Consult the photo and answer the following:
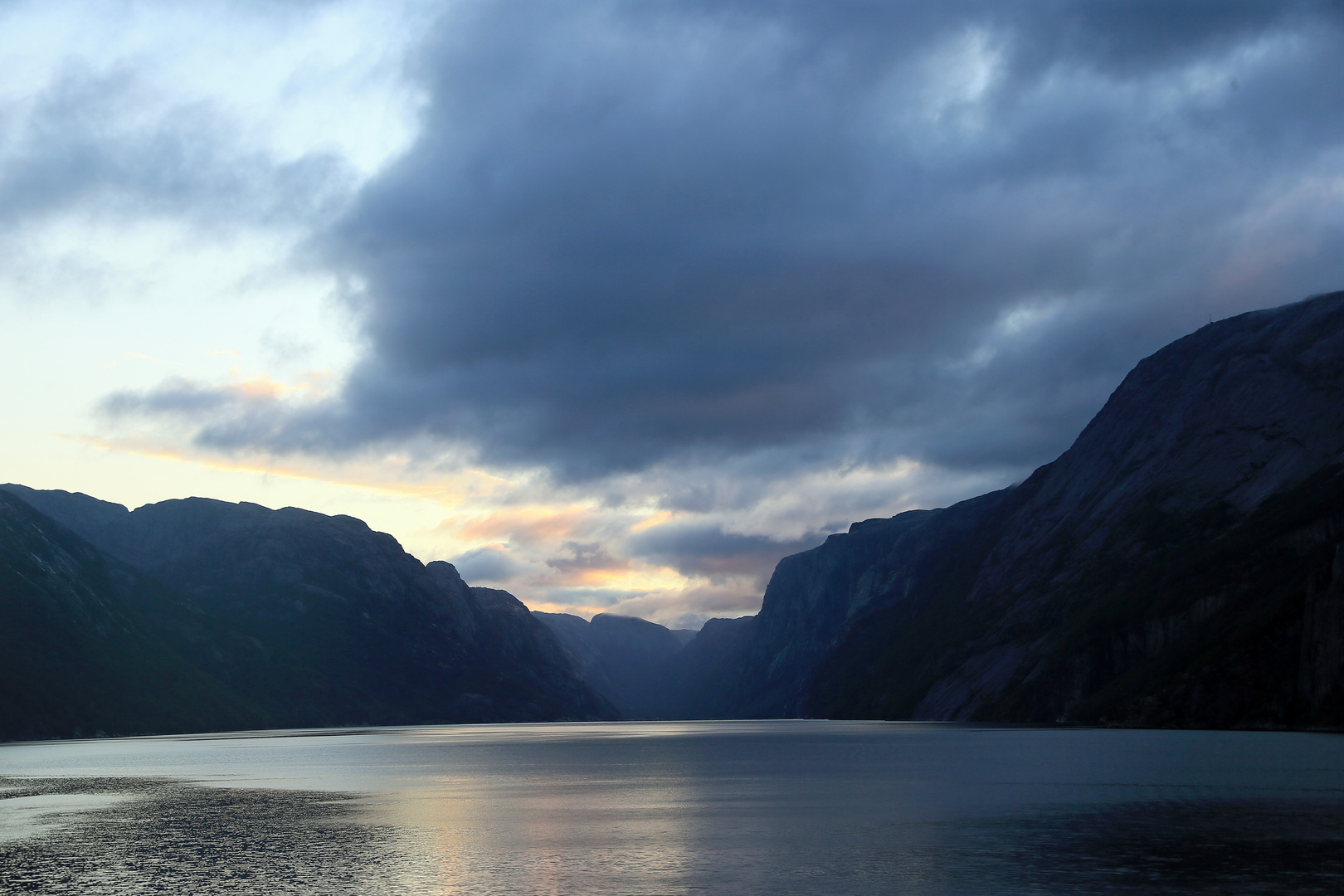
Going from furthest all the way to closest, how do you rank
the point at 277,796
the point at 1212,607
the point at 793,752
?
the point at 1212,607
the point at 793,752
the point at 277,796

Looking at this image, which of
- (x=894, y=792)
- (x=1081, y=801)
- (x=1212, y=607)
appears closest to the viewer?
(x=1081, y=801)

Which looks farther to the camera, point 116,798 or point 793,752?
point 793,752

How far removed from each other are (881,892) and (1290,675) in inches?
5659

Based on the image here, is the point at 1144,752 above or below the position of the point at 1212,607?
below

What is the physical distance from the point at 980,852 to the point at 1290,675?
134 m

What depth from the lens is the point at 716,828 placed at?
171ft

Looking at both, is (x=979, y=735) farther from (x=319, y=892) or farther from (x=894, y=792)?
(x=319, y=892)

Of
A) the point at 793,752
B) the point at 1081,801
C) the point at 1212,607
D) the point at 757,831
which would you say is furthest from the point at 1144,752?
the point at 1212,607

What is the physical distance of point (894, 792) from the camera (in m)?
69.2

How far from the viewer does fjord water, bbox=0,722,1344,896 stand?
122 feet

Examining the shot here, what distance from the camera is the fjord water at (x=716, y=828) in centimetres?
3712

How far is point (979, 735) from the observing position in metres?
156

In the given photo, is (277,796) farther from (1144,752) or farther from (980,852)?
(1144,752)

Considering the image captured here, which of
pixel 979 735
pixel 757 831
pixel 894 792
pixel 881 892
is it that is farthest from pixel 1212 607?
pixel 881 892
